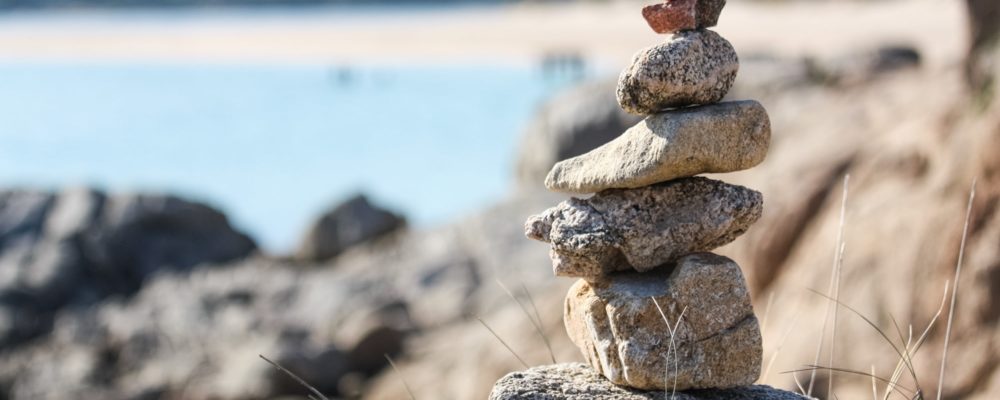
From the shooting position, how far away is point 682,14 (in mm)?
4094

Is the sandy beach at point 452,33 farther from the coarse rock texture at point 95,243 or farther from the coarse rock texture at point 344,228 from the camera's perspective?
the coarse rock texture at point 95,243

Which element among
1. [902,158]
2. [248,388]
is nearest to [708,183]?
[902,158]

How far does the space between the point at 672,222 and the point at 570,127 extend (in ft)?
45.0

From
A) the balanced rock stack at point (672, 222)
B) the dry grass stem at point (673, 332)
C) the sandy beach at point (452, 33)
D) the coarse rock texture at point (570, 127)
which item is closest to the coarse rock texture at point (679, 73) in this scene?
the balanced rock stack at point (672, 222)

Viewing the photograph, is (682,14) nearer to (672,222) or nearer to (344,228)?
(672,222)

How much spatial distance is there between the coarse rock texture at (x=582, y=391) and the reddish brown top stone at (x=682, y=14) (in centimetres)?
111

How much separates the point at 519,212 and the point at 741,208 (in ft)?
44.5

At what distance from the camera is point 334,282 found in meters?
18.2

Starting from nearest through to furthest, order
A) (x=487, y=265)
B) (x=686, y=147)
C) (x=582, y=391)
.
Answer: (x=686, y=147), (x=582, y=391), (x=487, y=265)

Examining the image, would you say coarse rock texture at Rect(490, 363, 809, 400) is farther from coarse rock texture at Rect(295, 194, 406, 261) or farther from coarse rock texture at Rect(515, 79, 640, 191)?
coarse rock texture at Rect(295, 194, 406, 261)

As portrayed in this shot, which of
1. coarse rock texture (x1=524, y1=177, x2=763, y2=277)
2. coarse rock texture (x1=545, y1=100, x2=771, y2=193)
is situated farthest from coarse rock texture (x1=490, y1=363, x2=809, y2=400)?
coarse rock texture (x1=545, y1=100, x2=771, y2=193)

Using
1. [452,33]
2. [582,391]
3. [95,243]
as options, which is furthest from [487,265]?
[452,33]

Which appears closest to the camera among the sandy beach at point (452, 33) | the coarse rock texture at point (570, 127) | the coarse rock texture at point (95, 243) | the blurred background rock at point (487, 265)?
the blurred background rock at point (487, 265)

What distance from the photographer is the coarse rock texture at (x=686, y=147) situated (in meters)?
3.98
